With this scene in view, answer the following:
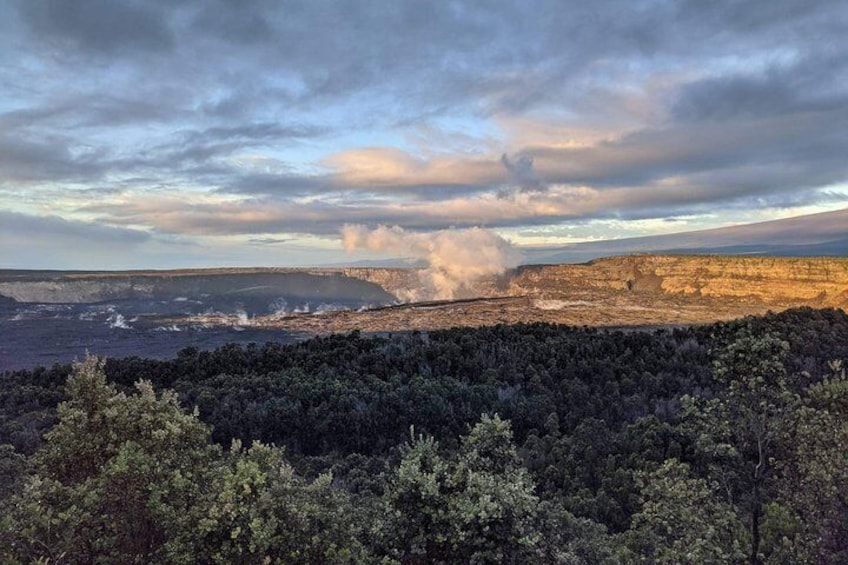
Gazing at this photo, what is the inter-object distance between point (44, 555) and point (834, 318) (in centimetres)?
5560

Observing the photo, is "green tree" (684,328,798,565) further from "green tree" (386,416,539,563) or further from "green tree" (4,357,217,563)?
"green tree" (4,357,217,563)

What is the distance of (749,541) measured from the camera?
14.5 meters

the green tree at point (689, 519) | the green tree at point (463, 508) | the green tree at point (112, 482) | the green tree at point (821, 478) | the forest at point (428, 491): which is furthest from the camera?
the green tree at point (821, 478)

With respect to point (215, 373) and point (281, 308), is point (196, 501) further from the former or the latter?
point (281, 308)

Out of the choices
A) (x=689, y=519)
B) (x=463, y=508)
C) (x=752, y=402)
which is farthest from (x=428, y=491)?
(x=752, y=402)

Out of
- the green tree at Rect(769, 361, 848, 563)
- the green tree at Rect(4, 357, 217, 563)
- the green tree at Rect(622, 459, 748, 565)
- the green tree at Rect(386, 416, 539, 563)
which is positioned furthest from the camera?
the green tree at Rect(769, 361, 848, 563)

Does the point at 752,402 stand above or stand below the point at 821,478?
above

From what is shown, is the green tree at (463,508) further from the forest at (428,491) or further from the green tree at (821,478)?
the green tree at (821,478)

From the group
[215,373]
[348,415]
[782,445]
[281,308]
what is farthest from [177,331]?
[782,445]

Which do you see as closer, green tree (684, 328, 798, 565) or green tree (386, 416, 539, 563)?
green tree (386, 416, 539, 563)

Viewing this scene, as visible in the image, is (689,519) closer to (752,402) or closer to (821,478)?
(821,478)

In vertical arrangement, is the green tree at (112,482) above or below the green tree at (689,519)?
above

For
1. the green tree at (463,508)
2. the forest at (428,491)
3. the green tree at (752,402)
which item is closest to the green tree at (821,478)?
the forest at (428,491)

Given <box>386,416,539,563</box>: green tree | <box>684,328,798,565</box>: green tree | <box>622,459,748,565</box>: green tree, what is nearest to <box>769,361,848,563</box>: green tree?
<box>684,328,798,565</box>: green tree
